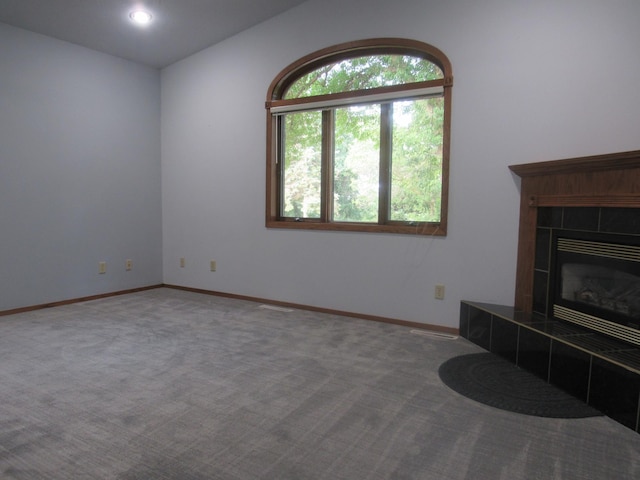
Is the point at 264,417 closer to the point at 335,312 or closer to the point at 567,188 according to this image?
the point at 335,312

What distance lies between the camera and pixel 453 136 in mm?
3055

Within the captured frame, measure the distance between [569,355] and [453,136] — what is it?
1.69m

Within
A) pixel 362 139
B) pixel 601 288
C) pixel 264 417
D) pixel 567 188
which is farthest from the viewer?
pixel 362 139

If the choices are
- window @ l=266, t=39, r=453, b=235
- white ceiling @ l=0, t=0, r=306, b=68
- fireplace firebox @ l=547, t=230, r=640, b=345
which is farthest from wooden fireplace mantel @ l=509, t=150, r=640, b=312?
white ceiling @ l=0, t=0, r=306, b=68

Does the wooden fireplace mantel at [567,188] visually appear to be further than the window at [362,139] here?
No

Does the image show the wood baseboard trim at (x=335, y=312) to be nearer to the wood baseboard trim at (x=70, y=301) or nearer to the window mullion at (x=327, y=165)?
the wood baseboard trim at (x=70, y=301)

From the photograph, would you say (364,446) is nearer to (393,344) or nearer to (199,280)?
(393,344)

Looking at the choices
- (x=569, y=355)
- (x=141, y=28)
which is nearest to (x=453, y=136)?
(x=569, y=355)

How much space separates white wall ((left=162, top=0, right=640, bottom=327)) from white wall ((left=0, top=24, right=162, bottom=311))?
28cm

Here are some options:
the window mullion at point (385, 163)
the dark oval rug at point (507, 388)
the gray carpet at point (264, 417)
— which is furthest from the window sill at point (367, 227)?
the dark oval rug at point (507, 388)

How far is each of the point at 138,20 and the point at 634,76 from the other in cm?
371

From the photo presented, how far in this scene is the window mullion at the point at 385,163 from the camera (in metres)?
3.40

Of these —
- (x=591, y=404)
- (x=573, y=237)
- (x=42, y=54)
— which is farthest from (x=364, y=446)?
(x=42, y=54)

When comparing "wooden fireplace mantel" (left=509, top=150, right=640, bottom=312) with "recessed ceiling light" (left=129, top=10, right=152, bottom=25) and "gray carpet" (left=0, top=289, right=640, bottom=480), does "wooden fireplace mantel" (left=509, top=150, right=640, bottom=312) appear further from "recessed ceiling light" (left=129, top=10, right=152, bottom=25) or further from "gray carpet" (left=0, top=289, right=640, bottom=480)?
"recessed ceiling light" (left=129, top=10, right=152, bottom=25)
